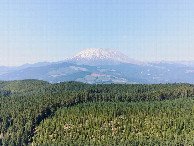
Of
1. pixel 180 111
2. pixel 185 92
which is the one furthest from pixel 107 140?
pixel 185 92

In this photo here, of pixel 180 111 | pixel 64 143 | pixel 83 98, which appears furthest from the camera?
pixel 83 98

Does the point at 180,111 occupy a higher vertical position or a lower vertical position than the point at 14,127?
higher

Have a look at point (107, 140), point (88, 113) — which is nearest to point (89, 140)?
point (107, 140)

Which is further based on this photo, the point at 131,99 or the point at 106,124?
the point at 131,99

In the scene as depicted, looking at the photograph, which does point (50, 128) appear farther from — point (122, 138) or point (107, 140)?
point (122, 138)

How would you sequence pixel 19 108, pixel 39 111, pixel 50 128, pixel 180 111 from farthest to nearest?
1. pixel 19 108
2. pixel 39 111
3. pixel 180 111
4. pixel 50 128

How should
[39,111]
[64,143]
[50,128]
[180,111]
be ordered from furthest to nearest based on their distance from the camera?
[39,111], [180,111], [50,128], [64,143]

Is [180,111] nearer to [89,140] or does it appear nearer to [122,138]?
[122,138]

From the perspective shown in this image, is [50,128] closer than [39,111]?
Yes

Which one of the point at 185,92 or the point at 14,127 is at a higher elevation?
the point at 185,92
